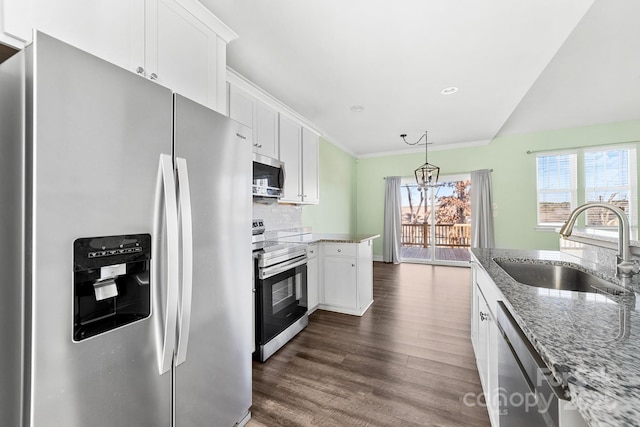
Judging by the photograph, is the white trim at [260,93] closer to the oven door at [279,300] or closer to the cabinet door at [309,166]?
the cabinet door at [309,166]

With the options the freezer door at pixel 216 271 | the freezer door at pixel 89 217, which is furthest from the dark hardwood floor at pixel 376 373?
the freezer door at pixel 89 217

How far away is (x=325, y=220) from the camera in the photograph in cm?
502

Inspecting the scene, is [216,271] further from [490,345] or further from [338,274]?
[338,274]

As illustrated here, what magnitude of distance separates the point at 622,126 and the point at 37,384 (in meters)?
7.48

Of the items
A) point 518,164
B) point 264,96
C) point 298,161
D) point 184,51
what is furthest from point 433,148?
point 184,51

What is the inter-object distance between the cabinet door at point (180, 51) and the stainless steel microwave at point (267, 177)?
799 millimetres

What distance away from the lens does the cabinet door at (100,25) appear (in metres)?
1.04

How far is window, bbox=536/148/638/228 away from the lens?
454 centimetres

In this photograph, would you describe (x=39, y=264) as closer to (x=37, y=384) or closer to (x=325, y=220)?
(x=37, y=384)

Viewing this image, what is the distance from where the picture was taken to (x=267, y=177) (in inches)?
107

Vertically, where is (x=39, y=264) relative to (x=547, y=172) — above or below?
below

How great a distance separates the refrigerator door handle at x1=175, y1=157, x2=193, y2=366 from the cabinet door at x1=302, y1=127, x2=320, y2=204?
251 centimetres

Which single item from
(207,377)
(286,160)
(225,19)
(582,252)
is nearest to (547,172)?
(582,252)

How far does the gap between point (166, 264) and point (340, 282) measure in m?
2.38
